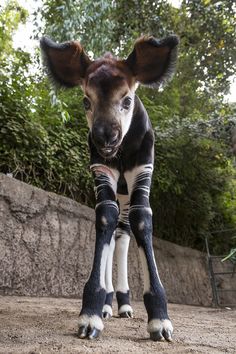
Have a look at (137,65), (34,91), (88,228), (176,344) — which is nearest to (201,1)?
(34,91)

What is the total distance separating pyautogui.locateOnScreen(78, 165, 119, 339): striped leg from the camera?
5.58 feet

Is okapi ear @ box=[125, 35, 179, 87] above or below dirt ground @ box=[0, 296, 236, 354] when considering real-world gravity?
above

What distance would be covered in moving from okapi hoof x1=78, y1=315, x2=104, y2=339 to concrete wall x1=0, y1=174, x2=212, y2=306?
2.07 metres

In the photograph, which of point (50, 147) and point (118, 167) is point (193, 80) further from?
point (118, 167)

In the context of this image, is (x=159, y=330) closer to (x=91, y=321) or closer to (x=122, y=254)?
(x=91, y=321)

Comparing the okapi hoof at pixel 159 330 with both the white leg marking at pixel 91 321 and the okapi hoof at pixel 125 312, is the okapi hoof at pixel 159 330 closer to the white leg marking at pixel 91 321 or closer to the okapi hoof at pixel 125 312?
the white leg marking at pixel 91 321

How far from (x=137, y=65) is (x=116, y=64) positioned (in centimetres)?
14

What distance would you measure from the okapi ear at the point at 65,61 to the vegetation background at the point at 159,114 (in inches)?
60.9

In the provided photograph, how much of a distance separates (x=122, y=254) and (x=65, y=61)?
137 centimetres

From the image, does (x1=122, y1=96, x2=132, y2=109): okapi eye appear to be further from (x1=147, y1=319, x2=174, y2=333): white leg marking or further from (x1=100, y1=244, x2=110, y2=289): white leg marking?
(x1=147, y1=319, x2=174, y2=333): white leg marking

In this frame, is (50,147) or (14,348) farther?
(50,147)

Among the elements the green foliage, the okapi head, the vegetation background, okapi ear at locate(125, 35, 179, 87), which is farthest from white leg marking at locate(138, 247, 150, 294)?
the green foliage

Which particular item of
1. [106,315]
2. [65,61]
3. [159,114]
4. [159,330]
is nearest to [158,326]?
[159,330]

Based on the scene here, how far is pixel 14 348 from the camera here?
1365 mm
